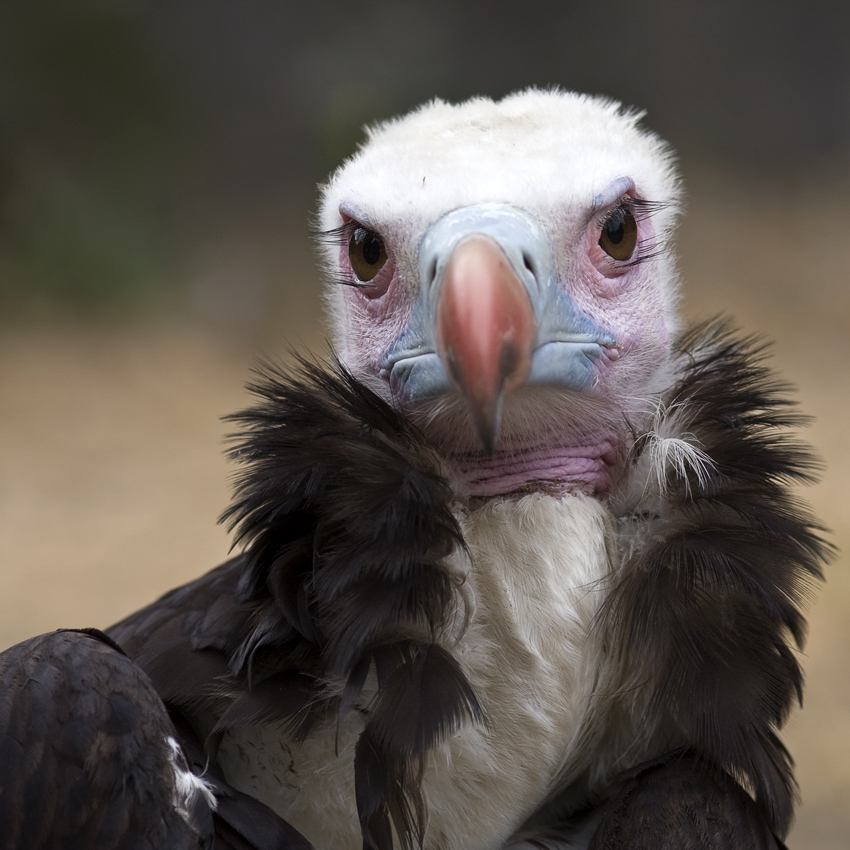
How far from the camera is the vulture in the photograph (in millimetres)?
1384

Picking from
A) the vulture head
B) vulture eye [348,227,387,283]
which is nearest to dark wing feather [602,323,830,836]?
the vulture head

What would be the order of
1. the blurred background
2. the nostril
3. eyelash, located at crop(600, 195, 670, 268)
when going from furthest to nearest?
the blurred background → eyelash, located at crop(600, 195, 670, 268) → the nostril

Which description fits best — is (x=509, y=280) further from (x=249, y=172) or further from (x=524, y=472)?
(x=249, y=172)

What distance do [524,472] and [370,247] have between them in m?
0.43

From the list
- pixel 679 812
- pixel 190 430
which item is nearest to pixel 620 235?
pixel 679 812

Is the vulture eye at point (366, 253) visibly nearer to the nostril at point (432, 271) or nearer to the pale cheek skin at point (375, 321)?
the pale cheek skin at point (375, 321)

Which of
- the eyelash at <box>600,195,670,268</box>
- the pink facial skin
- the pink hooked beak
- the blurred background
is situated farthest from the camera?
the blurred background

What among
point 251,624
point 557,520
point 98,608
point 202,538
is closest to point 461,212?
point 557,520

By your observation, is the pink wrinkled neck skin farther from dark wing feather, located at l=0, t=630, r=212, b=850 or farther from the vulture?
dark wing feather, located at l=0, t=630, r=212, b=850

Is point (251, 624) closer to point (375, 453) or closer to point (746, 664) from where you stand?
point (375, 453)

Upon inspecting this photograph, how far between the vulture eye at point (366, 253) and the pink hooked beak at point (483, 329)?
0.33m

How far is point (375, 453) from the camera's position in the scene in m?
1.50

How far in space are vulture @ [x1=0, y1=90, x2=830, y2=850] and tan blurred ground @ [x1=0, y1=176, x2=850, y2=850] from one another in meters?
2.78

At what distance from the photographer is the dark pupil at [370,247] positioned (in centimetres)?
167
